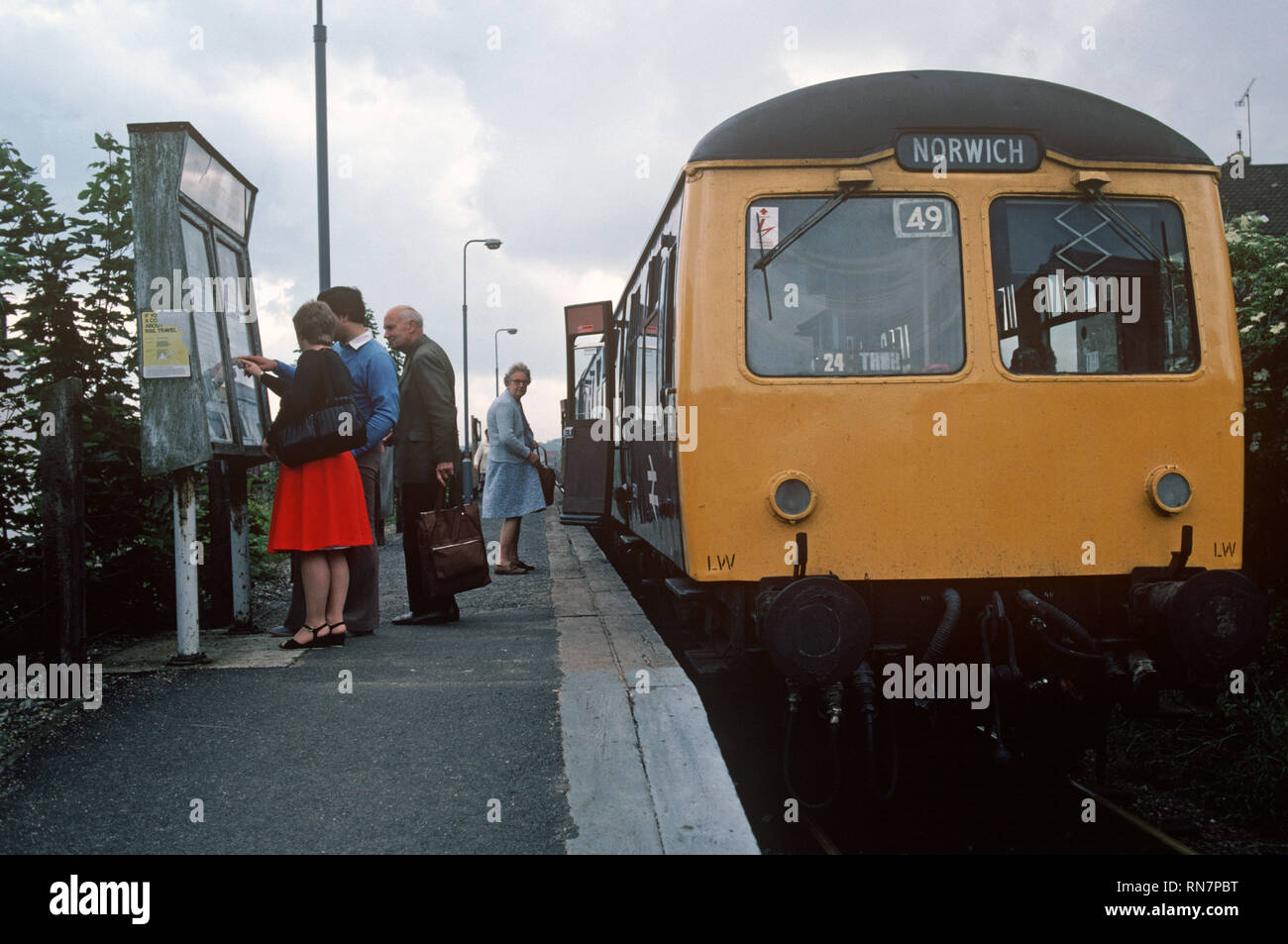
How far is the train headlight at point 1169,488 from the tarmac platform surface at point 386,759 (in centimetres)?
202

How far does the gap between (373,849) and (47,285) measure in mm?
4027

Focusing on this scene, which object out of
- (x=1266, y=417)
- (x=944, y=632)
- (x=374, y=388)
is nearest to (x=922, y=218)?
(x=944, y=632)

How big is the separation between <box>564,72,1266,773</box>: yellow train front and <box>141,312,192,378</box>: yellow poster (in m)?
2.38

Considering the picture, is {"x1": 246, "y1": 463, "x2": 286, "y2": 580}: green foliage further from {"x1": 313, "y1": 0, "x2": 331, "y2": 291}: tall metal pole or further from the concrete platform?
the concrete platform

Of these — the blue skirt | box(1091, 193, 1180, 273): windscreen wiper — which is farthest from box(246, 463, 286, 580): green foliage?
box(1091, 193, 1180, 273): windscreen wiper

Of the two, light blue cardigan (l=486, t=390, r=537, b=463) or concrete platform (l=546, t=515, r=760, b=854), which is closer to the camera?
concrete platform (l=546, t=515, r=760, b=854)

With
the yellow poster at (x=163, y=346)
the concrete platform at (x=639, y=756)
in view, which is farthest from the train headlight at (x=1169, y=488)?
the yellow poster at (x=163, y=346)

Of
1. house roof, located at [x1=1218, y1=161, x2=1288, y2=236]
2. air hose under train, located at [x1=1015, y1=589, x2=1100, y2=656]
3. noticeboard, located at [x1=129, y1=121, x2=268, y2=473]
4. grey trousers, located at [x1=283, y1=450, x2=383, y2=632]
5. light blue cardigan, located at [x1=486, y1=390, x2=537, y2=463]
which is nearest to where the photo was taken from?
air hose under train, located at [x1=1015, y1=589, x2=1100, y2=656]

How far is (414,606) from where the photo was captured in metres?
7.23

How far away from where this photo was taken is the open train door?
9297 mm

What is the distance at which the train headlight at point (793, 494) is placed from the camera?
4.48 meters
